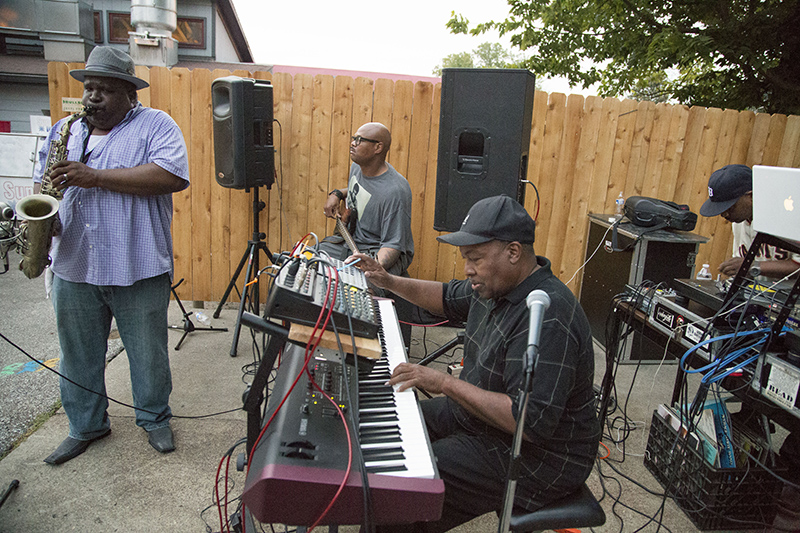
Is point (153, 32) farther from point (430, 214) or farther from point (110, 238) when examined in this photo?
point (110, 238)

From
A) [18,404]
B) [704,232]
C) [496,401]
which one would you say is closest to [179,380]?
[18,404]

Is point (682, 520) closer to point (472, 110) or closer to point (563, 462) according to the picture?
point (563, 462)

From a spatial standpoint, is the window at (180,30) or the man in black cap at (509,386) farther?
the window at (180,30)

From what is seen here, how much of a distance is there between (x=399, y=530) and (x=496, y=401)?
0.55m

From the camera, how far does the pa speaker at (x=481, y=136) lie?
132 inches

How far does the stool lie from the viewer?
1693 millimetres

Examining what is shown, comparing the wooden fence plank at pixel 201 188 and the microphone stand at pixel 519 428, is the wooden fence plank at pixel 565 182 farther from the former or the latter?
the microphone stand at pixel 519 428

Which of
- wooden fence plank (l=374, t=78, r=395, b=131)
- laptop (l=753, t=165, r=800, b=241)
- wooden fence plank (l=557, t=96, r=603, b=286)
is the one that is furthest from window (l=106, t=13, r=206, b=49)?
laptop (l=753, t=165, r=800, b=241)

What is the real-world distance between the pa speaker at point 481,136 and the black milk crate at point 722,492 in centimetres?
182

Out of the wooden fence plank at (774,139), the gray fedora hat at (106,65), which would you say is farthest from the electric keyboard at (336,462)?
the wooden fence plank at (774,139)

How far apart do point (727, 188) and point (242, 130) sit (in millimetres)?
3298

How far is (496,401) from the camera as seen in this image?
1747 mm

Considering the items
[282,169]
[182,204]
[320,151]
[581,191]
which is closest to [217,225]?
[182,204]

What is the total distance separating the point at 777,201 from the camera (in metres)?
2.11
